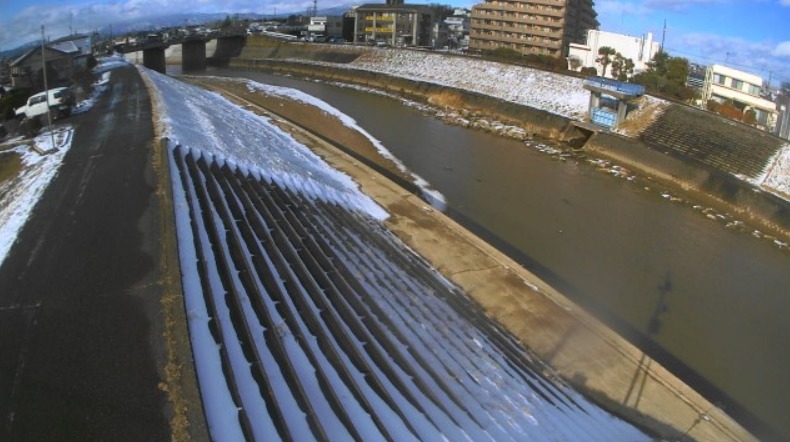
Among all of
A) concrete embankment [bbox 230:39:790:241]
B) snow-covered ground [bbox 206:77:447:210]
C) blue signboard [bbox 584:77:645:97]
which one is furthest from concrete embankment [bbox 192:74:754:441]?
blue signboard [bbox 584:77:645:97]

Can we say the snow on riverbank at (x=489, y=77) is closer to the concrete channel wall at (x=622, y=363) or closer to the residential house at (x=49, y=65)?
the concrete channel wall at (x=622, y=363)

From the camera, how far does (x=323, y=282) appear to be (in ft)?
24.6

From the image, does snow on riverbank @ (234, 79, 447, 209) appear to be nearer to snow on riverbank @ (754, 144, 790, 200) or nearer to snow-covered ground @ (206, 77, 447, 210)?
snow-covered ground @ (206, 77, 447, 210)

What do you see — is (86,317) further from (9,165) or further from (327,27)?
(327,27)

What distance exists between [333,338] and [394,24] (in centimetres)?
5403

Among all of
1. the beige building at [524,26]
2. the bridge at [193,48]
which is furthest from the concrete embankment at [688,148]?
the bridge at [193,48]

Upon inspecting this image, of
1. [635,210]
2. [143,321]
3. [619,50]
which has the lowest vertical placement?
[635,210]

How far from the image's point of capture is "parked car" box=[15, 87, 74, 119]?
15266mm

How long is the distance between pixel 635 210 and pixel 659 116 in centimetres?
803

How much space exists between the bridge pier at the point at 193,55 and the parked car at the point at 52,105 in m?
35.5

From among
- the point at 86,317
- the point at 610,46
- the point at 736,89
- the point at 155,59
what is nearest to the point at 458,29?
the point at 610,46

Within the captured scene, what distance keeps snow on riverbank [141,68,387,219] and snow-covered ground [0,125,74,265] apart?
2181mm

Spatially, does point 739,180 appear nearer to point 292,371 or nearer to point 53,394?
point 292,371

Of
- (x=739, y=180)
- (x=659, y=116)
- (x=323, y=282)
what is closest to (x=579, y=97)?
(x=659, y=116)
